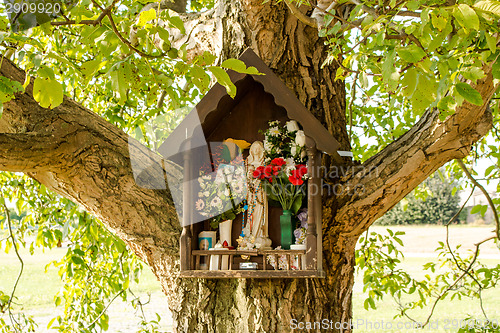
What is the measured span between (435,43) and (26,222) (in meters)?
4.08

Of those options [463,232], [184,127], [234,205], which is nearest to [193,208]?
[234,205]

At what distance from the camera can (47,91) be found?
Result: 1413 millimetres

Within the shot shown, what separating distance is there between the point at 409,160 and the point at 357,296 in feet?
31.9

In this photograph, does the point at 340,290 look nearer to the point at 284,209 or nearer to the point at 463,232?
the point at 284,209

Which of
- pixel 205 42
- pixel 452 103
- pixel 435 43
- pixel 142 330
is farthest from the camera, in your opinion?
pixel 142 330

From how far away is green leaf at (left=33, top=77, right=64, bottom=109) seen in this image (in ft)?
4.60

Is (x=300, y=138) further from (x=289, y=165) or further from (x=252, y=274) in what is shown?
(x=252, y=274)

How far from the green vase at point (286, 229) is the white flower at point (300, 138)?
13.7 inches

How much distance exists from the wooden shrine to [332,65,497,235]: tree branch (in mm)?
183

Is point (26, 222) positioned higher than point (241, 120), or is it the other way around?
point (241, 120)

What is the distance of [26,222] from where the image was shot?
455cm

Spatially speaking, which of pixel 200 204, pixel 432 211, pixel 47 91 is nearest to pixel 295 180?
pixel 200 204

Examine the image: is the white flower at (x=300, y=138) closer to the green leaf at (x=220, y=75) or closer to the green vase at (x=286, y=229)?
the green vase at (x=286, y=229)

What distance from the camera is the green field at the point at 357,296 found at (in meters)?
9.27
